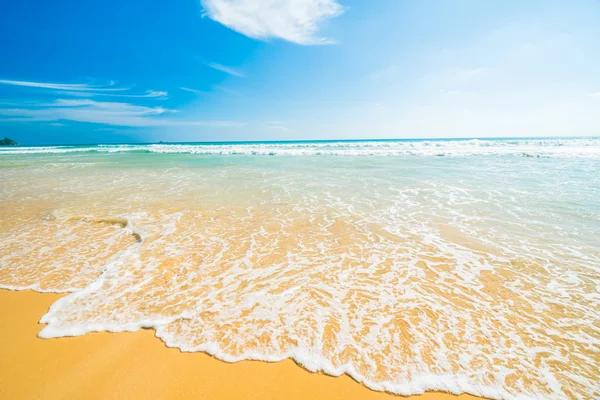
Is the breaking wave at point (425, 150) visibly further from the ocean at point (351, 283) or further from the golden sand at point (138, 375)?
the golden sand at point (138, 375)

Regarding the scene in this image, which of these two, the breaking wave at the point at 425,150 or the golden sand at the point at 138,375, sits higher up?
the breaking wave at the point at 425,150

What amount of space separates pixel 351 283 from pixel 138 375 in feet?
9.12


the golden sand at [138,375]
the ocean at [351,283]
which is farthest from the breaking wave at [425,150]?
the golden sand at [138,375]

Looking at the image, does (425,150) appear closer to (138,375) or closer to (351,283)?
(351,283)

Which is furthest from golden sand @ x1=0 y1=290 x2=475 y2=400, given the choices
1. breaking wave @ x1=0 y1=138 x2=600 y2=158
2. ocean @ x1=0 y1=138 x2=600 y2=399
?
breaking wave @ x1=0 y1=138 x2=600 y2=158

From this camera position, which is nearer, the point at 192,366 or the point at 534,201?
the point at 192,366

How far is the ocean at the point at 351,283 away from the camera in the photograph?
8.70 ft

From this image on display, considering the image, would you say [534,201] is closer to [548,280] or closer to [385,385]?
[548,280]

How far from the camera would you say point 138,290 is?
3760 mm

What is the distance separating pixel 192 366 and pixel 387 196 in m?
7.89

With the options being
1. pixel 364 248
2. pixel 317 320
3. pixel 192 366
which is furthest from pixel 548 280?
pixel 192 366

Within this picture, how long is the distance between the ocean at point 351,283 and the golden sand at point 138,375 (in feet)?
0.38

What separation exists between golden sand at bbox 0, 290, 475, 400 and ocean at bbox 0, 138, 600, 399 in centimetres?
12

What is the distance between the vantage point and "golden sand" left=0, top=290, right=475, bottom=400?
2.35 metres
